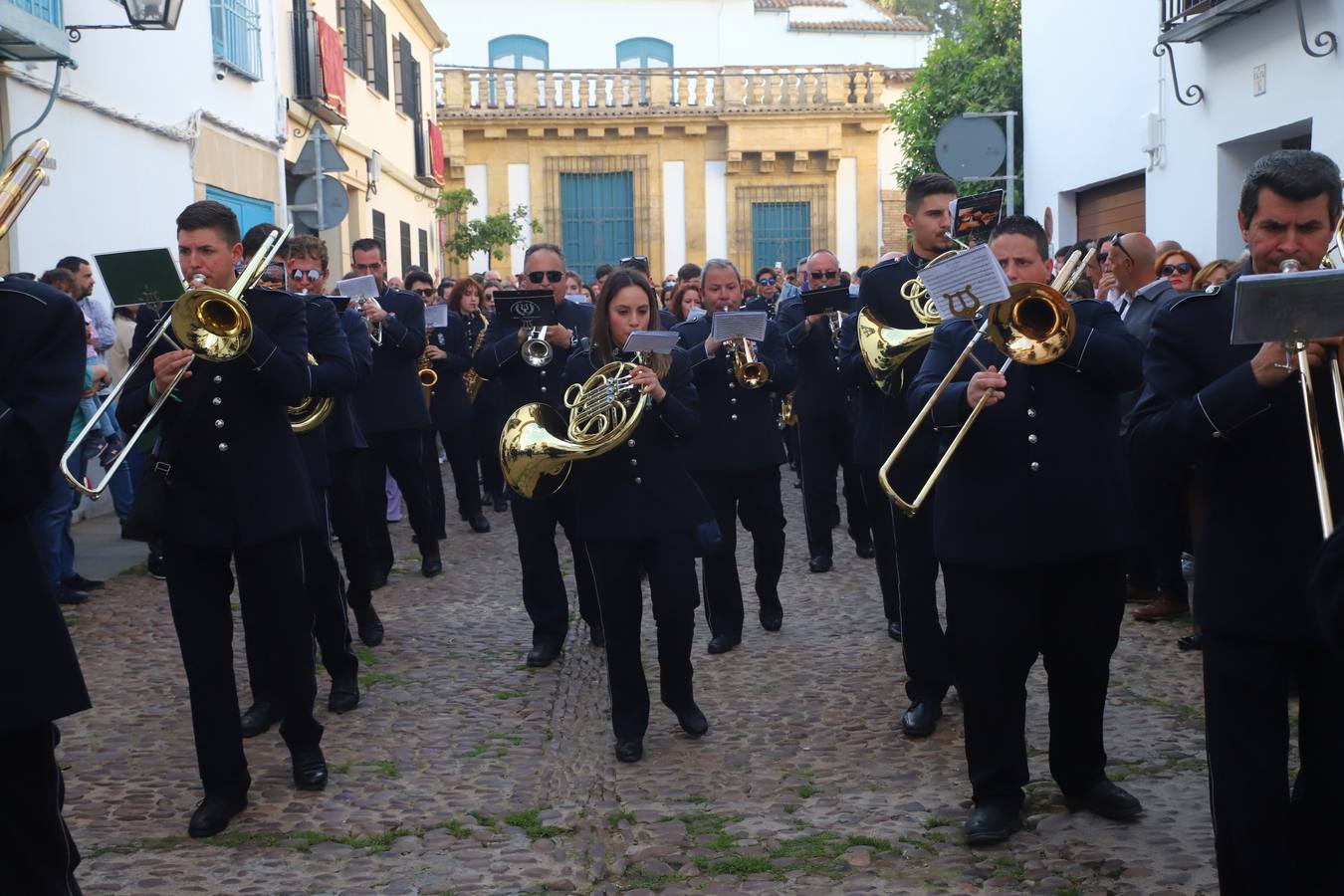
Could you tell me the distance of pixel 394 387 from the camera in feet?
32.2

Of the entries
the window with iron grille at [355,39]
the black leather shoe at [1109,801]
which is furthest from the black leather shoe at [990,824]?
the window with iron grille at [355,39]

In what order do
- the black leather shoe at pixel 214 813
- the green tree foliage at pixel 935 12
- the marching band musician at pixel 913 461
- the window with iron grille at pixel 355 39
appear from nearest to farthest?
the black leather shoe at pixel 214 813 < the marching band musician at pixel 913 461 < the window with iron grille at pixel 355 39 < the green tree foliage at pixel 935 12

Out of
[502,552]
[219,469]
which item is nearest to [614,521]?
[219,469]

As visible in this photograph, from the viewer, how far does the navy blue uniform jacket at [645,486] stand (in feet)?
19.6

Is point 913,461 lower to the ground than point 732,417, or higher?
lower

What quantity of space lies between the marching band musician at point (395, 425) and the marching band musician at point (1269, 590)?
259 inches

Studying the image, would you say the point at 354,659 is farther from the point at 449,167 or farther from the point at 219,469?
the point at 449,167

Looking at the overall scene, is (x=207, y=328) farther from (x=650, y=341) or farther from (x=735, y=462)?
(x=735, y=462)

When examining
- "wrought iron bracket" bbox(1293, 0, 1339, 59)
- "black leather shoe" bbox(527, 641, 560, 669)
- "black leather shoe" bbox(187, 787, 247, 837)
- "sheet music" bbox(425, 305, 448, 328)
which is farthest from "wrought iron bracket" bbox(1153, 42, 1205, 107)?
"black leather shoe" bbox(187, 787, 247, 837)

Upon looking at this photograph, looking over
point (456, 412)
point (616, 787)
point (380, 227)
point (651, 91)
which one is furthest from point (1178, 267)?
point (651, 91)

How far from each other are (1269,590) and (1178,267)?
5866 mm

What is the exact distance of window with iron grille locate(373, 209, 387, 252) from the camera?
950 inches

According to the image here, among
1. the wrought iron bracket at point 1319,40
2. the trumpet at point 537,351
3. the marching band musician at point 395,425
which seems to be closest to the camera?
the trumpet at point 537,351

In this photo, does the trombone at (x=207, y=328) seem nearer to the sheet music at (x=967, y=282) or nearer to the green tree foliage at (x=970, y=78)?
the sheet music at (x=967, y=282)
